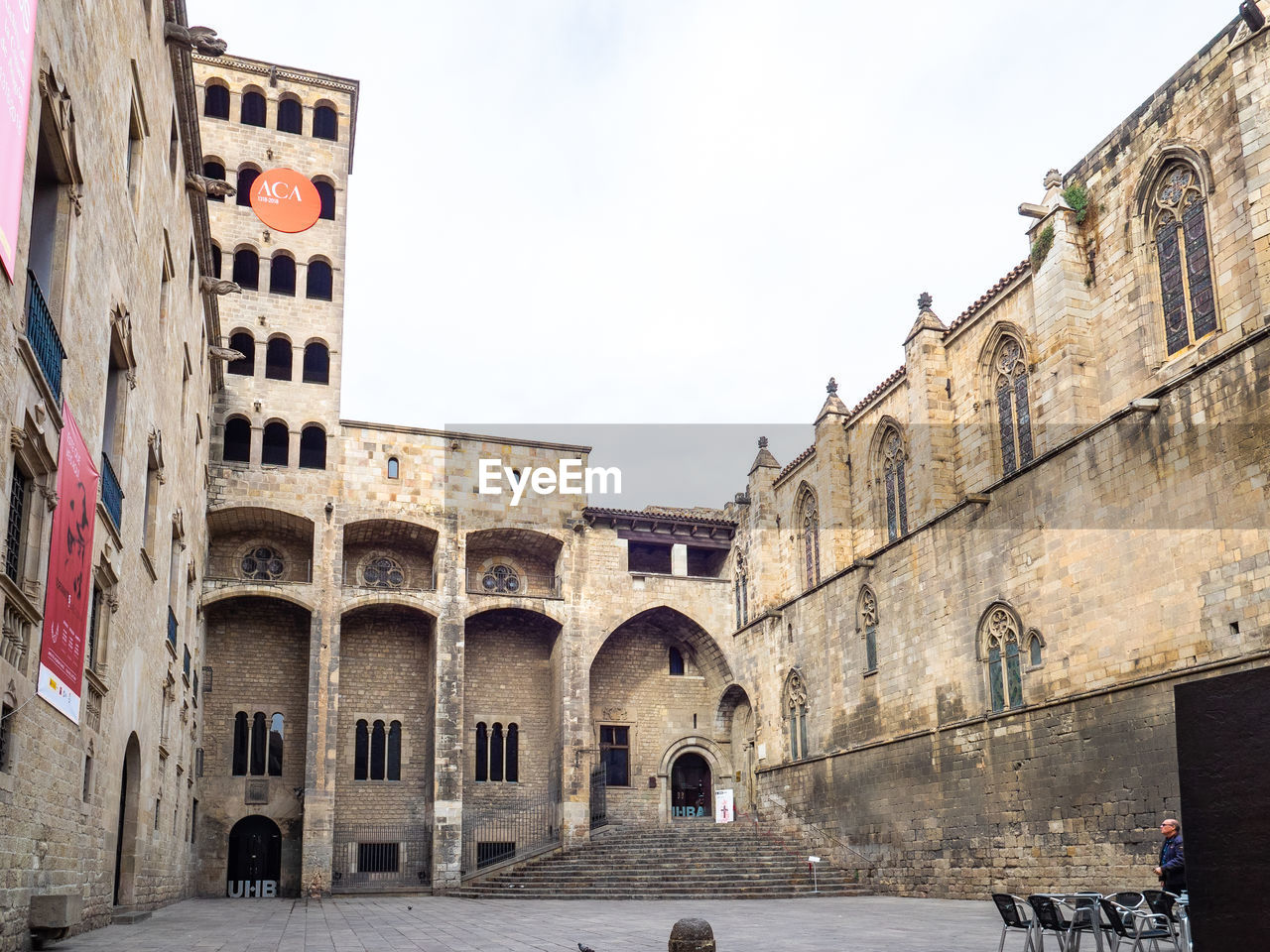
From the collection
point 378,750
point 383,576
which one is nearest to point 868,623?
point 383,576

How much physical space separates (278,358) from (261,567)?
5680mm

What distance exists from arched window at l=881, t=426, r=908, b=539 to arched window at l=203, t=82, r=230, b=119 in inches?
807

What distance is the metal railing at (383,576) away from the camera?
1250 inches

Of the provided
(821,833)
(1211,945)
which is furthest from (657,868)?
(1211,945)

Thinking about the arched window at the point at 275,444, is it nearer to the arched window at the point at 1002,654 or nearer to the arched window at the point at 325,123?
the arched window at the point at 325,123

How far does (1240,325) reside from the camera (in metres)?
16.3

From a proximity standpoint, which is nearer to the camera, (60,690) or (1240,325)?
(60,690)

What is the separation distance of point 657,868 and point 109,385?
53.1ft

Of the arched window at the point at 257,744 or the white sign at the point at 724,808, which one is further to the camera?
the white sign at the point at 724,808

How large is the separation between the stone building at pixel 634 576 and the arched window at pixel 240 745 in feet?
0.24

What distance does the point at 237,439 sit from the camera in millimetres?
30297

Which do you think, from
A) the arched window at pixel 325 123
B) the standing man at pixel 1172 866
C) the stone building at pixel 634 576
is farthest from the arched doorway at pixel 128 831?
the arched window at pixel 325 123

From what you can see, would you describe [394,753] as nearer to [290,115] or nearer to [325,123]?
[325,123]

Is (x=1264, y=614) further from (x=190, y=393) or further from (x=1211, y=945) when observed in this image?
(x=190, y=393)
